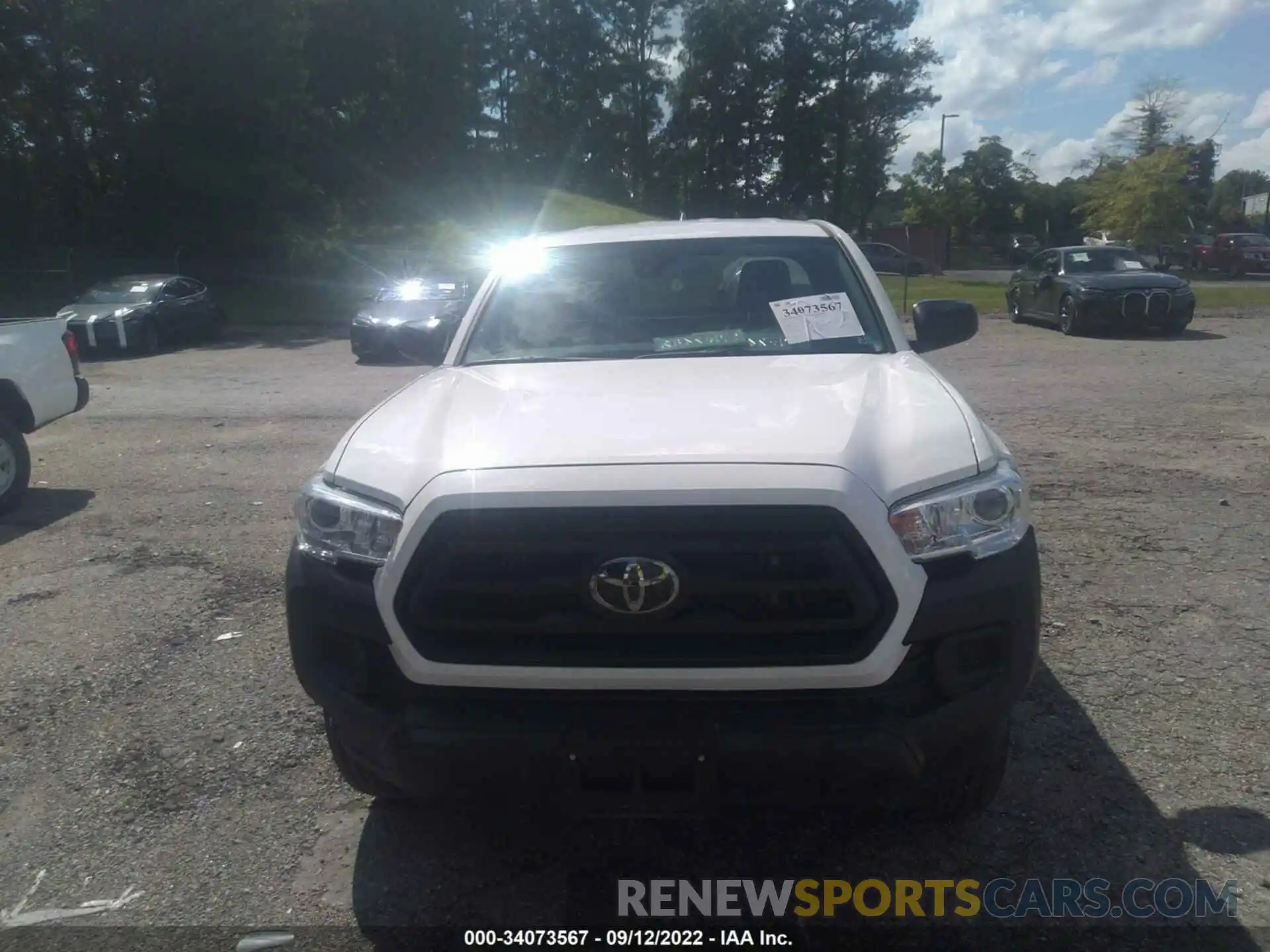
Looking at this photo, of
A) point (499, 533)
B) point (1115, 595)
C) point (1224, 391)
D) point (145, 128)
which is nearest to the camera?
point (499, 533)

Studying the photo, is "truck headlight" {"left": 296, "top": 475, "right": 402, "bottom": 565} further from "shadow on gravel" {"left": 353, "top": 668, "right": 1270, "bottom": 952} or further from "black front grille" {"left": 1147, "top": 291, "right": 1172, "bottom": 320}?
"black front grille" {"left": 1147, "top": 291, "right": 1172, "bottom": 320}

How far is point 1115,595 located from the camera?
5227mm

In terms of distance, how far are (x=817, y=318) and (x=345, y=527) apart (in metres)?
2.14

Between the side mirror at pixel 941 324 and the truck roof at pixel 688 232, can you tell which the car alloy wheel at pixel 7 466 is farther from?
A: the side mirror at pixel 941 324

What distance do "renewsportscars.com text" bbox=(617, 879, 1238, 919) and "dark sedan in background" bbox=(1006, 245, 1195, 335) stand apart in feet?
52.1

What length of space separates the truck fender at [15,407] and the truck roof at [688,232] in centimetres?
469

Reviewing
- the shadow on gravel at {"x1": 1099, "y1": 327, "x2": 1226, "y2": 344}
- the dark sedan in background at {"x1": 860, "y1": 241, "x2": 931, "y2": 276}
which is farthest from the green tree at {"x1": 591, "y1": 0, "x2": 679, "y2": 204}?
the shadow on gravel at {"x1": 1099, "y1": 327, "x2": 1226, "y2": 344}

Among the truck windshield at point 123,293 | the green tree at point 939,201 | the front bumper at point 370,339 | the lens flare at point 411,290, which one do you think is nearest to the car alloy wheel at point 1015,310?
the lens flare at point 411,290

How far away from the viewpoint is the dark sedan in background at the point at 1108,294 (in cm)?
1722

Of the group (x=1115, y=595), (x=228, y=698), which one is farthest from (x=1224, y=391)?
(x=228, y=698)

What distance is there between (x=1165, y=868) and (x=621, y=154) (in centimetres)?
6307

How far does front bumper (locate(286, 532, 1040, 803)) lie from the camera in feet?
8.54

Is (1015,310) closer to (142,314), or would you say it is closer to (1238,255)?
(142,314)

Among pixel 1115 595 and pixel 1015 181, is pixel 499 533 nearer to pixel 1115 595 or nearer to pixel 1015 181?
pixel 1115 595
